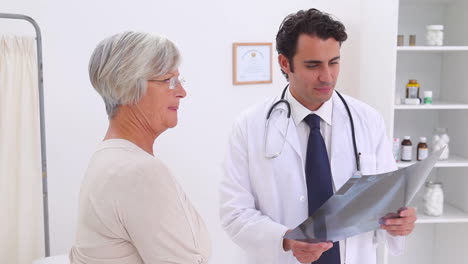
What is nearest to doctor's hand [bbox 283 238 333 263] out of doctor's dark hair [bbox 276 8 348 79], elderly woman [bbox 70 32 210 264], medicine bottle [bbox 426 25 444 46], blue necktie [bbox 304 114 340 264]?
blue necktie [bbox 304 114 340 264]

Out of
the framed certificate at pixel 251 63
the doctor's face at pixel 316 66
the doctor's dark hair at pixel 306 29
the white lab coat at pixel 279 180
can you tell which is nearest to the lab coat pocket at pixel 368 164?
the white lab coat at pixel 279 180

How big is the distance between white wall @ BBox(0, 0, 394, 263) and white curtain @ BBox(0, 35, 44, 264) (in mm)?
145

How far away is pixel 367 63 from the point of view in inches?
96.3

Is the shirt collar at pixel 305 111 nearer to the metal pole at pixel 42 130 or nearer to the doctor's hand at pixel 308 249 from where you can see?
the doctor's hand at pixel 308 249

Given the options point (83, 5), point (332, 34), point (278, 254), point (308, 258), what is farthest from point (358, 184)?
point (83, 5)

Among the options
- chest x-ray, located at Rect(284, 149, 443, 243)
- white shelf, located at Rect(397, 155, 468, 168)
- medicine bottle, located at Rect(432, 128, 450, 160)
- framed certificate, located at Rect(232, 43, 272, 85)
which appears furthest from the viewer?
framed certificate, located at Rect(232, 43, 272, 85)

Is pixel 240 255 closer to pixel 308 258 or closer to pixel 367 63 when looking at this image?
pixel 367 63

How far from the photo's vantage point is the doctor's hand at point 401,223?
1.27m

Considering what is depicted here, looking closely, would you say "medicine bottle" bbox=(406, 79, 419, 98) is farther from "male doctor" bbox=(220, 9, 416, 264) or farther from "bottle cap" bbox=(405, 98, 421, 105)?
"male doctor" bbox=(220, 9, 416, 264)

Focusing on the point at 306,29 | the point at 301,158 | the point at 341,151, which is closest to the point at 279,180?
the point at 301,158

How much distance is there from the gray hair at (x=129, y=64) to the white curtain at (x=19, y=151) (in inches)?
50.2

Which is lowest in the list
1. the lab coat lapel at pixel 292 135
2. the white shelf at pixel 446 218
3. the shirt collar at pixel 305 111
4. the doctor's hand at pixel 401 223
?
the white shelf at pixel 446 218

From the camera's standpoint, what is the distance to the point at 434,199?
7.48 ft

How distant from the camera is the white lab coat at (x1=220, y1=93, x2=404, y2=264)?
138cm
